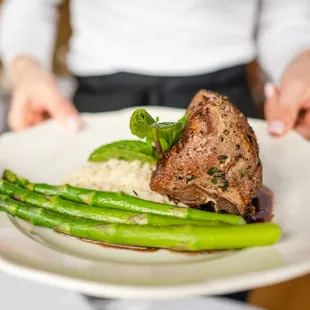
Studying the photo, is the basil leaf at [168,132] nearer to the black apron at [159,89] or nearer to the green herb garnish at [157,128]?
the green herb garnish at [157,128]

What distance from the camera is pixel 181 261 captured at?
1.37 metres

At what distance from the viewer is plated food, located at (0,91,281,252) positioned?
1.42m

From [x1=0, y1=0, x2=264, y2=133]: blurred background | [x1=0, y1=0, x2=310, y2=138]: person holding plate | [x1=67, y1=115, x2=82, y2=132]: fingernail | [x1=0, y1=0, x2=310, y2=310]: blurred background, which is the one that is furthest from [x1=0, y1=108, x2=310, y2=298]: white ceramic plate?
[x1=0, y1=0, x2=264, y2=133]: blurred background

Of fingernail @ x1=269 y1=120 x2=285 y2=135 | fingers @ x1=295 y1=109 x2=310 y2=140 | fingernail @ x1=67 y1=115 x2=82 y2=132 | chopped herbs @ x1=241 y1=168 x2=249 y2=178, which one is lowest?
chopped herbs @ x1=241 y1=168 x2=249 y2=178

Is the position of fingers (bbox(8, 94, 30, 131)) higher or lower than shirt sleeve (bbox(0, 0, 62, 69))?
lower

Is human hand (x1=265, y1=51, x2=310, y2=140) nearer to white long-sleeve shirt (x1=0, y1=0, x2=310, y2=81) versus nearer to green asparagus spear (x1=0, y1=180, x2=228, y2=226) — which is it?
white long-sleeve shirt (x1=0, y1=0, x2=310, y2=81)

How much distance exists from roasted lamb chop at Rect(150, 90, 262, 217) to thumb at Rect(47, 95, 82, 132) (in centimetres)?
71

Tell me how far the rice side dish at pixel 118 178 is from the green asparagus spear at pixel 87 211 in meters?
0.14

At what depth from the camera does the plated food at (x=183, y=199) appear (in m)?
1.42

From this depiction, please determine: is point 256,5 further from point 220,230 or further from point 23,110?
point 220,230

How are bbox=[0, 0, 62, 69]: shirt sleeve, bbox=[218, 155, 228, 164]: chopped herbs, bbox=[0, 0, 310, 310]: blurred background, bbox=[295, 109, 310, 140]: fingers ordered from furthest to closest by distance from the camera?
bbox=[0, 0, 310, 310]: blurred background, bbox=[0, 0, 62, 69]: shirt sleeve, bbox=[295, 109, 310, 140]: fingers, bbox=[218, 155, 228, 164]: chopped herbs

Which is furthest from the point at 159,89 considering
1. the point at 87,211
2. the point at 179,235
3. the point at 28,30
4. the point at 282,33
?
the point at 179,235

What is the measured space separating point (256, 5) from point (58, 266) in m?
1.84

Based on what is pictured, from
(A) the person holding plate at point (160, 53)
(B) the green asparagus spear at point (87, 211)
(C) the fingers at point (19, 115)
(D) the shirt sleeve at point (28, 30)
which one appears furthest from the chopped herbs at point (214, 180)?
(D) the shirt sleeve at point (28, 30)
